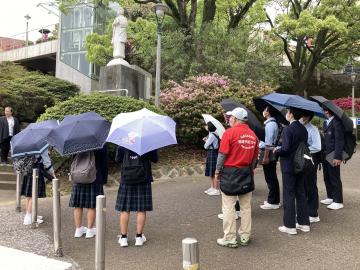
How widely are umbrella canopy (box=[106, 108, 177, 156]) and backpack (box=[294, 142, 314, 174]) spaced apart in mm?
1709

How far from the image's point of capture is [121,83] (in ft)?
46.4

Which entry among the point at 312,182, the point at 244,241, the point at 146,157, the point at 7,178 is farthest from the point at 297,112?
the point at 7,178

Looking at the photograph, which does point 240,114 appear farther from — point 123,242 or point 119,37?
point 119,37

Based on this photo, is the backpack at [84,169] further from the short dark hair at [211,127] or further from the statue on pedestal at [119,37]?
the statue on pedestal at [119,37]

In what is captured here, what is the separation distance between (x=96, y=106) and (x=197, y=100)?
3111 mm

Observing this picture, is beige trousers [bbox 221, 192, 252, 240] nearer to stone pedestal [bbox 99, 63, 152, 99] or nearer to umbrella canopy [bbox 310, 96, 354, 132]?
umbrella canopy [bbox 310, 96, 354, 132]

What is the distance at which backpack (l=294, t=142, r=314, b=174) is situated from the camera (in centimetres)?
581

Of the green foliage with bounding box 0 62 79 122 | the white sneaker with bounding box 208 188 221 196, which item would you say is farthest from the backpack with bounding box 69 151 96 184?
the green foliage with bounding box 0 62 79 122

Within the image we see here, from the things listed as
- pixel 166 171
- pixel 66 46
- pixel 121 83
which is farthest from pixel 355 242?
pixel 66 46

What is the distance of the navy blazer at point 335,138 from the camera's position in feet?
22.8

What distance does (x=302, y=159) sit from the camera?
5820 millimetres

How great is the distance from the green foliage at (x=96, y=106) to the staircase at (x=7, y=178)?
1.76m

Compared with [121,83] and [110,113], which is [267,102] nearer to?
[110,113]

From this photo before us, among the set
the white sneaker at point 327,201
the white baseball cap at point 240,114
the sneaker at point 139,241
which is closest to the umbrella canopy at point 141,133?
the white baseball cap at point 240,114
